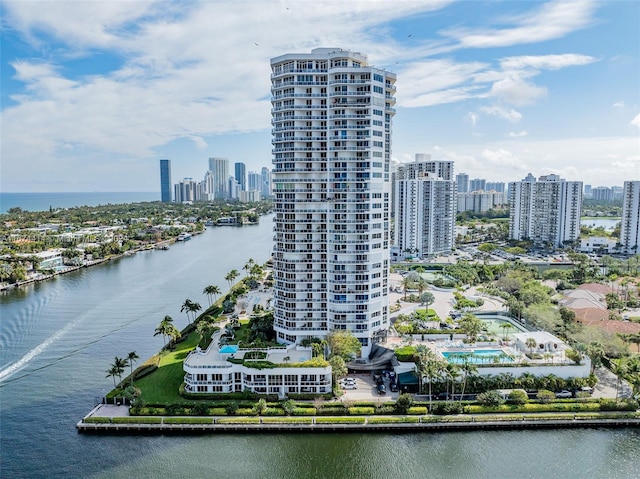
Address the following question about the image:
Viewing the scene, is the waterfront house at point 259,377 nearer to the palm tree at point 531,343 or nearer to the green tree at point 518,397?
the green tree at point 518,397

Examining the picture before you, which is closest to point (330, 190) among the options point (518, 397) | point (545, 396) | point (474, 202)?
point (518, 397)

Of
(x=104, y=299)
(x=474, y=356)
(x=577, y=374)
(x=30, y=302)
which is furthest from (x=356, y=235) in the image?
(x=30, y=302)

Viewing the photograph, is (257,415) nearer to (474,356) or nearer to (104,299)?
(474,356)

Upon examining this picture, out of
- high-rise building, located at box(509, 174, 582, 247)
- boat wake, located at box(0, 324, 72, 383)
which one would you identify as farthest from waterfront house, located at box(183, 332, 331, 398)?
high-rise building, located at box(509, 174, 582, 247)

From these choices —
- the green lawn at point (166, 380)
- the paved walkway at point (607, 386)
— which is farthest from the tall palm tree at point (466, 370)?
the green lawn at point (166, 380)

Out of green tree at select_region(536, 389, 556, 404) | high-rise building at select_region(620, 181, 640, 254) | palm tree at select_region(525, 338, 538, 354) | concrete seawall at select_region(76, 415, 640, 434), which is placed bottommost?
concrete seawall at select_region(76, 415, 640, 434)

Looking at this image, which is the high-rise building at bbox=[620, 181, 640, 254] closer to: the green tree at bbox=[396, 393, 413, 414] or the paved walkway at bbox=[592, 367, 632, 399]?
the paved walkway at bbox=[592, 367, 632, 399]
